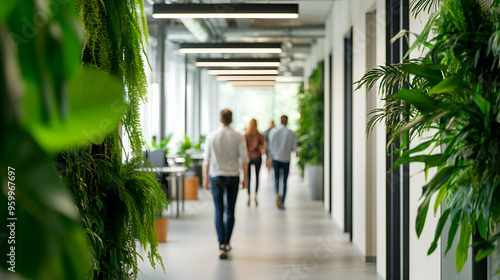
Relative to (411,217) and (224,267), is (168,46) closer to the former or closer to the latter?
(224,267)

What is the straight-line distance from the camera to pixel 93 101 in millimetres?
570

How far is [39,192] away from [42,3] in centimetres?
22

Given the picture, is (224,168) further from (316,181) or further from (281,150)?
(316,181)

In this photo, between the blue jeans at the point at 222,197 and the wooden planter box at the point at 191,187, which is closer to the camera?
the blue jeans at the point at 222,197

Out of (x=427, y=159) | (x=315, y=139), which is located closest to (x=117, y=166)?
(x=427, y=159)

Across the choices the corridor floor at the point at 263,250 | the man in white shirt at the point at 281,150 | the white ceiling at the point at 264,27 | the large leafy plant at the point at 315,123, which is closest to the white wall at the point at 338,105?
the corridor floor at the point at 263,250

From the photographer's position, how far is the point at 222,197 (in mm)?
6219

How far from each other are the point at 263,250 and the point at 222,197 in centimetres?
92

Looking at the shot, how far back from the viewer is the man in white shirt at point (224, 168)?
6.16 m

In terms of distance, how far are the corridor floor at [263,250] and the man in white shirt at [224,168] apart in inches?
15.0

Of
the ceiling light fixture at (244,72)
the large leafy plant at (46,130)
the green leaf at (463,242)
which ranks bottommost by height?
the green leaf at (463,242)

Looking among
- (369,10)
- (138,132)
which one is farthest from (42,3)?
(369,10)

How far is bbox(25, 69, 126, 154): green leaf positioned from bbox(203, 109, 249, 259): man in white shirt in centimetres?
556

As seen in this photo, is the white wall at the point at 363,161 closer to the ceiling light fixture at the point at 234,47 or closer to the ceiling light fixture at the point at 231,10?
the ceiling light fixture at the point at 231,10
